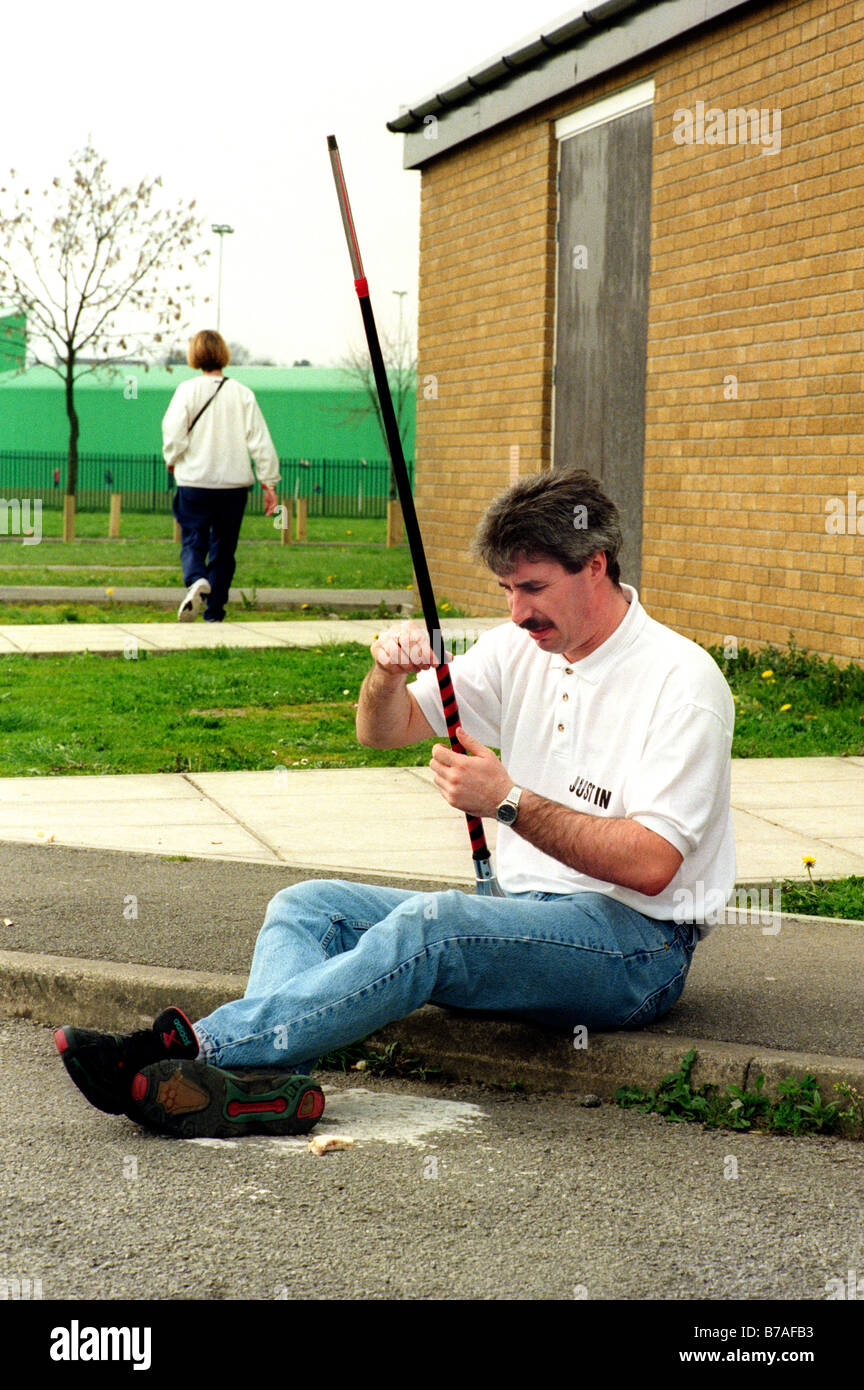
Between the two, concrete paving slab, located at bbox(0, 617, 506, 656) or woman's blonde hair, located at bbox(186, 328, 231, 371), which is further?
woman's blonde hair, located at bbox(186, 328, 231, 371)

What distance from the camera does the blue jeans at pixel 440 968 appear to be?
3.65 metres

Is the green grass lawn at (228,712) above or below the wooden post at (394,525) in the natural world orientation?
below

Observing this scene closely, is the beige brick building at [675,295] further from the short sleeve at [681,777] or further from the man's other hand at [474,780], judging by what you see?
the man's other hand at [474,780]

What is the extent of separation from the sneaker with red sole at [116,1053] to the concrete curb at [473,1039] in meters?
0.73

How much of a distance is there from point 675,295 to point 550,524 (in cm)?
773

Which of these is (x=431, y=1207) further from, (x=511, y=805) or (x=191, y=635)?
(x=191, y=635)

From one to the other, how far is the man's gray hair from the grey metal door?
7.99 meters

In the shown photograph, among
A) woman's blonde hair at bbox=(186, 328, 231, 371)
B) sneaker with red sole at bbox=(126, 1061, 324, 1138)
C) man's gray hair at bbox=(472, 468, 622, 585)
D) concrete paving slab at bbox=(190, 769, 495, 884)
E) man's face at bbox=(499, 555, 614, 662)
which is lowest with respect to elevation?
sneaker with red sole at bbox=(126, 1061, 324, 1138)

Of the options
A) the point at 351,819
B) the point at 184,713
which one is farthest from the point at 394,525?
the point at 351,819

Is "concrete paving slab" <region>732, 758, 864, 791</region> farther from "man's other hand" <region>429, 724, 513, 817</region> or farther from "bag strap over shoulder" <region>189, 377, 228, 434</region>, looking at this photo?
"bag strap over shoulder" <region>189, 377, 228, 434</region>

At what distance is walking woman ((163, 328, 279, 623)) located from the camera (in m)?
12.8

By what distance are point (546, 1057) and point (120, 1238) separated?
4.02 ft

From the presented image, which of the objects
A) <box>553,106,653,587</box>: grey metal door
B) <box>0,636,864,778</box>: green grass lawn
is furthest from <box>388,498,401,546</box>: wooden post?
<box>0,636,864,778</box>: green grass lawn

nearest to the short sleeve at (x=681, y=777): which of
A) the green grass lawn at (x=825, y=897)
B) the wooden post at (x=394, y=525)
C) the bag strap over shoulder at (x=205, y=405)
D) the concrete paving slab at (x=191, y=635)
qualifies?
the green grass lawn at (x=825, y=897)
